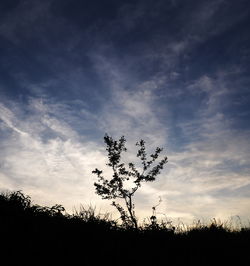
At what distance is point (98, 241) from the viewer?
6535 millimetres

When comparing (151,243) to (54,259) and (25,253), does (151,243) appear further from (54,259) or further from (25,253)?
(25,253)

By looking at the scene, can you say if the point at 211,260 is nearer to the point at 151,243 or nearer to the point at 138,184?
the point at 151,243

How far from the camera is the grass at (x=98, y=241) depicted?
5371mm

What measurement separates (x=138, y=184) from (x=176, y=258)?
22.5m

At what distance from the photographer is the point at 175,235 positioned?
855 cm

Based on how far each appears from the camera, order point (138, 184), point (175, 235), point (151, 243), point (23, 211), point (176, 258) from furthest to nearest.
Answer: point (138, 184) < point (175, 235) < point (23, 211) < point (151, 243) < point (176, 258)

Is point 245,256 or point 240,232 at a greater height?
point 240,232

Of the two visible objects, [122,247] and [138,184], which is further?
[138,184]

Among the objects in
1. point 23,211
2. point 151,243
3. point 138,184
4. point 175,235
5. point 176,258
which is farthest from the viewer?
point 138,184

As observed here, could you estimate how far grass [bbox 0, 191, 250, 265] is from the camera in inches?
211

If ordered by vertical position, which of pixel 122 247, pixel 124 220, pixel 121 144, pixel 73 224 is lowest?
pixel 122 247

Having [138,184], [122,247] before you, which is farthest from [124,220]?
[138,184]

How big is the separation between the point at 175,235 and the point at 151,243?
5.34 ft

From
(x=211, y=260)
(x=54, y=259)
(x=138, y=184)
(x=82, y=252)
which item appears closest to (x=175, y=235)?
(x=211, y=260)
